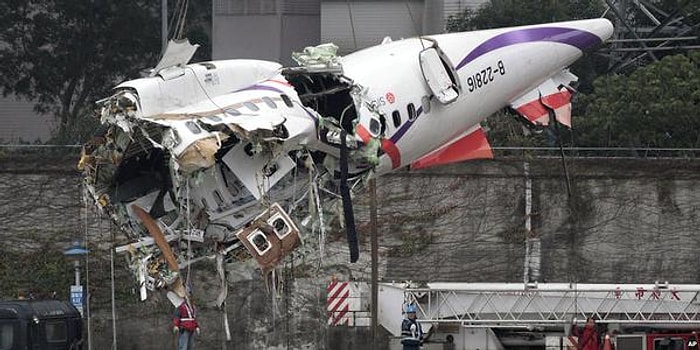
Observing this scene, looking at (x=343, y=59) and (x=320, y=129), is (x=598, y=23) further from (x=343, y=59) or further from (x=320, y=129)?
(x=320, y=129)

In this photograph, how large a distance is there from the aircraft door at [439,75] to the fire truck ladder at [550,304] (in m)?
6.69

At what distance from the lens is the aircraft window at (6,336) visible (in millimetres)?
25953

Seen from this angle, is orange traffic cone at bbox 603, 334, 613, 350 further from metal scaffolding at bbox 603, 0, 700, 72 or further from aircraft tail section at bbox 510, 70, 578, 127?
metal scaffolding at bbox 603, 0, 700, 72

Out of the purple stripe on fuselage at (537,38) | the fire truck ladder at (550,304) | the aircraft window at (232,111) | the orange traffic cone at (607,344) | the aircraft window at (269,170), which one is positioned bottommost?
the orange traffic cone at (607,344)

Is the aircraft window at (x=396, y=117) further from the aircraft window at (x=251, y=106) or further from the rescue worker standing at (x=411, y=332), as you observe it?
the rescue worker standing at (x=411, y=332)

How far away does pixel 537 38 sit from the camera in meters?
26.1

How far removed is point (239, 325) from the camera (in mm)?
35625

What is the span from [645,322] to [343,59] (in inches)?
401

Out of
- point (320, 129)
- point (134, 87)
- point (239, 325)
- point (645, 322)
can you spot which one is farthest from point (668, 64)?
point (134, 87)

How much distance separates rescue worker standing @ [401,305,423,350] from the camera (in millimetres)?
28844

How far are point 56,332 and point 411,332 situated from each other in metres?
7.00

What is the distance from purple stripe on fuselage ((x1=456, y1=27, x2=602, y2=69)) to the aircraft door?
349mm

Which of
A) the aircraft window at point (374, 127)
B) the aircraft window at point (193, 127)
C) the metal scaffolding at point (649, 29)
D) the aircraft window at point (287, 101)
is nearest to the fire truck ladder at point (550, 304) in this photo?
the aircraft window at point (374, 127)

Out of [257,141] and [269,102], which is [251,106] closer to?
[269,102]
